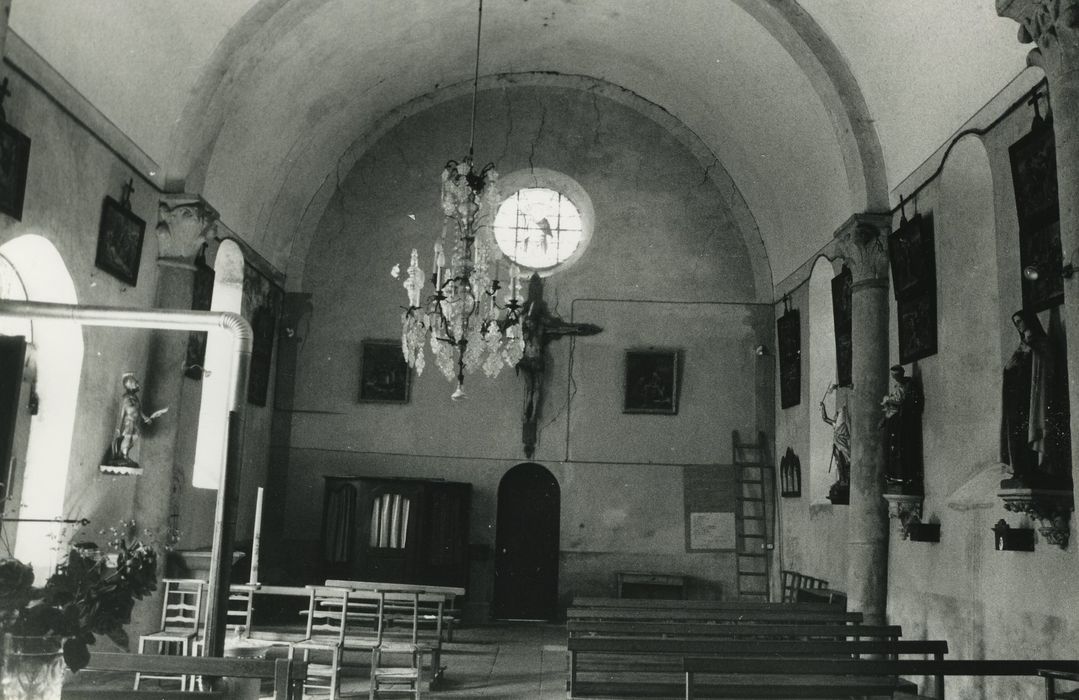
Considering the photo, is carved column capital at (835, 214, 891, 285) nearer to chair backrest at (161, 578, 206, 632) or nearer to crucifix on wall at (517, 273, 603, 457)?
crucifix on wall at (517, 273, 603, 457)

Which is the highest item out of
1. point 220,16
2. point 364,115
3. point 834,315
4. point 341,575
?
point 364,115

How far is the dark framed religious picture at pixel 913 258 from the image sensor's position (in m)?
8.65

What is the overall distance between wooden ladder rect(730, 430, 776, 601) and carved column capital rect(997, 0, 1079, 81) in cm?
846

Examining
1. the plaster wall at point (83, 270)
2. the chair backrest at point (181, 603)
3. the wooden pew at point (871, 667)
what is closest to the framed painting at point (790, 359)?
the wooden pew at point (871, 667)

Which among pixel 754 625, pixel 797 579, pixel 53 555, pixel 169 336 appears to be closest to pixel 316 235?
pixel 169 336

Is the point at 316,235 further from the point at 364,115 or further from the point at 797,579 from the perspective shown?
the point at 797,579

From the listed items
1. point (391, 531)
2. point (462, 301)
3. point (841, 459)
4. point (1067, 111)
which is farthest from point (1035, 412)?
point (391, 531)

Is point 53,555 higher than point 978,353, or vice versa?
point 978,353

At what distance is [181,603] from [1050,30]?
28.7ft

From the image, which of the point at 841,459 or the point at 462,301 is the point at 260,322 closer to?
the point at 462,301

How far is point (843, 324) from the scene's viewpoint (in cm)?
1064

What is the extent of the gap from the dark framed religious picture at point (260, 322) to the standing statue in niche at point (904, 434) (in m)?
7.57

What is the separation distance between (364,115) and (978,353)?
9057 millimetres

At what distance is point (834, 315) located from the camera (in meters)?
10.8
